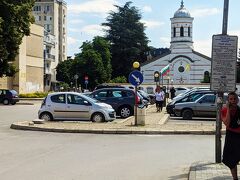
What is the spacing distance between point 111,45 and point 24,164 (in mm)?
97414

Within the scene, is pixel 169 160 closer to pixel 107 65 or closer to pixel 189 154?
pixel 189 154

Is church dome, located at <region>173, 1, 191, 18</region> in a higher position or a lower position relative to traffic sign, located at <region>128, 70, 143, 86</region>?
higher

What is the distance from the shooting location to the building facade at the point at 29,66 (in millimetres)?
65438

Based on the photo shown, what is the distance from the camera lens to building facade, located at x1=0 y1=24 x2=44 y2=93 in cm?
6544

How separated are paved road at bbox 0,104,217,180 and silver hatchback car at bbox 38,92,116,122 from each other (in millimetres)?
4315

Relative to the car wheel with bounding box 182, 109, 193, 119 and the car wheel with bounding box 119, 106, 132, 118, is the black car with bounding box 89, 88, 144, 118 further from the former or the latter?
the car wheel with bounding box 182, 109, 193, 119

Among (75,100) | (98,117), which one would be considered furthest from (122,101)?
(75,100)

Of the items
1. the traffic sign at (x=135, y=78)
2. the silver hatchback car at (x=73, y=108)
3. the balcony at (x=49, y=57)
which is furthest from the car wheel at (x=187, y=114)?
the balcony at (x=49, y=57)

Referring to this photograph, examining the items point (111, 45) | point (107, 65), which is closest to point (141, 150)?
point (107, 65)

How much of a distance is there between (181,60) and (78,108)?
8226cm

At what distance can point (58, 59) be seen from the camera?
133125 millimetres

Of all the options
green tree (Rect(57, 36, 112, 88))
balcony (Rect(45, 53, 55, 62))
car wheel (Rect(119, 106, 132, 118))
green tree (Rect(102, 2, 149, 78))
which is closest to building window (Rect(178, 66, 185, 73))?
green tree (Rect(102, 2, 149, 78))

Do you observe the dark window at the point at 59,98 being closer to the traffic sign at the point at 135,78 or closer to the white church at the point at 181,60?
the traffic sign at the point at 135,78

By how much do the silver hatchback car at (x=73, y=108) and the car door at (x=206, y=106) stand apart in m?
6.06
